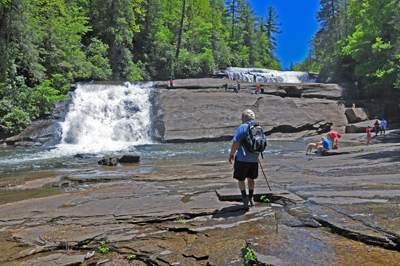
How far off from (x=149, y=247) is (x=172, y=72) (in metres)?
39.5

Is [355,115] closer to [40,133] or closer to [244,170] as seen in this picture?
[244,170]

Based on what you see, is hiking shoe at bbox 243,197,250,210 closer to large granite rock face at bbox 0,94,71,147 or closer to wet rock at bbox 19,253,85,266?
wet rock at bbox 19,253,85,266

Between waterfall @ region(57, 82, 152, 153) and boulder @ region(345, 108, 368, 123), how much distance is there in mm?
21547

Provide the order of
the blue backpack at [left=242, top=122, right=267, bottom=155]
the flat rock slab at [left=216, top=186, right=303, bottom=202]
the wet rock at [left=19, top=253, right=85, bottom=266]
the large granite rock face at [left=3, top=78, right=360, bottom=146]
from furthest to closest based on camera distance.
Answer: the large granite rock face at [left=3, top=78, right=360, bottom=146], the flat rock slab at [left=216, top=186, right=303, bottom=202], the blue backpack at [left=242, top=122, right=267, bottom=155], the wet rock at [left=19, top=253, right=85, bottom=266]

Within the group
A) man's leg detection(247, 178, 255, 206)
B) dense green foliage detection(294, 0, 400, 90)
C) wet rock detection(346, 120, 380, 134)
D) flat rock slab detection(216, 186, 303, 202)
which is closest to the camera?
man's leg detection(247, 178, 255, 206)

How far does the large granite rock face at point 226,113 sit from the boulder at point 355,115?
55 centimetres

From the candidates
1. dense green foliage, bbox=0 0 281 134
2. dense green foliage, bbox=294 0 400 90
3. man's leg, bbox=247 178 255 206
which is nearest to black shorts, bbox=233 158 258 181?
man's leg, bbox=247 178 255 206

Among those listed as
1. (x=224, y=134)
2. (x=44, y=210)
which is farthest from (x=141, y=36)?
(x=44, y=210)

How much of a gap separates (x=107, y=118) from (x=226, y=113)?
10960 mm

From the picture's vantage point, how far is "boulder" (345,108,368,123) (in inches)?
1105

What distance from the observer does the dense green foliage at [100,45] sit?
21.7 m

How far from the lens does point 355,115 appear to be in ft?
91.9

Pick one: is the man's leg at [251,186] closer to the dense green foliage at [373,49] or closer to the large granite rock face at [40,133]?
the large granite rock face at [40,133]

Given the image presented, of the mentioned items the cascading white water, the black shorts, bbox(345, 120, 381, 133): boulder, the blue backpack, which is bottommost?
the black shorts
